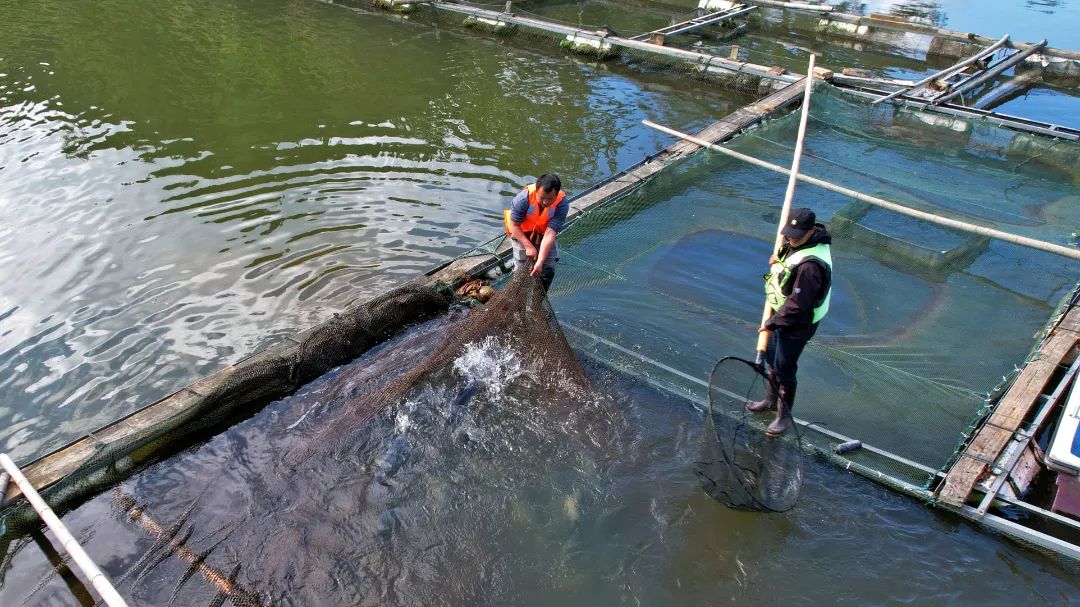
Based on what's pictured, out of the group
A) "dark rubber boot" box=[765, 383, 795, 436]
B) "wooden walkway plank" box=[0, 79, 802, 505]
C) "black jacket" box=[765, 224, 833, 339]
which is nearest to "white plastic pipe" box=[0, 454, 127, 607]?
"wooden walkway plank" box=[0, 79, 802, 505]

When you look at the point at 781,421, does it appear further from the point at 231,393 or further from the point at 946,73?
the point at 946,73

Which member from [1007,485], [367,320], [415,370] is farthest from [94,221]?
[1007,485]

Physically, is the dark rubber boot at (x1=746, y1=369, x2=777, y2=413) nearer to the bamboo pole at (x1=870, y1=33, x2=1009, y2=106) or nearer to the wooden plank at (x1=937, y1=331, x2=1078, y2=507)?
the wooden plank at (x1=937, y1=331, x2=1078, y2=507)

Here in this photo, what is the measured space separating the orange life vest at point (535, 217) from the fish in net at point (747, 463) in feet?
6.18

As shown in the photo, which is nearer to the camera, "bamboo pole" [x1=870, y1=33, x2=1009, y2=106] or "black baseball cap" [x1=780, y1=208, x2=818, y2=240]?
"black baseball cap" [x1=780, y1=208, x2=818, y2=240]

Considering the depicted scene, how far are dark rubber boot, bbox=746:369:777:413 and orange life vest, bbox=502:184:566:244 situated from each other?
6.86ft

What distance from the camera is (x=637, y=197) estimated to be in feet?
25.1

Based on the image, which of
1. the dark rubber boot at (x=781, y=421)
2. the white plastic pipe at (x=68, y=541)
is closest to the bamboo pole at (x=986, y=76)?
the dark rubber boot at (x=781, y=421)

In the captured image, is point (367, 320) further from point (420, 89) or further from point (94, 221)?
point (420, 89)

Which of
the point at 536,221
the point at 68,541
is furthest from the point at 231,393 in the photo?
the point at 536,221

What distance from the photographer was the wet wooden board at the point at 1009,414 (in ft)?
14.6

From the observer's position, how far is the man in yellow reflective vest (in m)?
4.31

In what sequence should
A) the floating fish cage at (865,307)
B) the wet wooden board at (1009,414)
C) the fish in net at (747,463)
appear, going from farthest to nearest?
the floating fish cage at (865,307)
the wet wooden board at (1009,414)
the fish in net at (747,463)

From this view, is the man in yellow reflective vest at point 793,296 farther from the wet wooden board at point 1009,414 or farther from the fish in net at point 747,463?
the wet wooden board at point 1009,414
